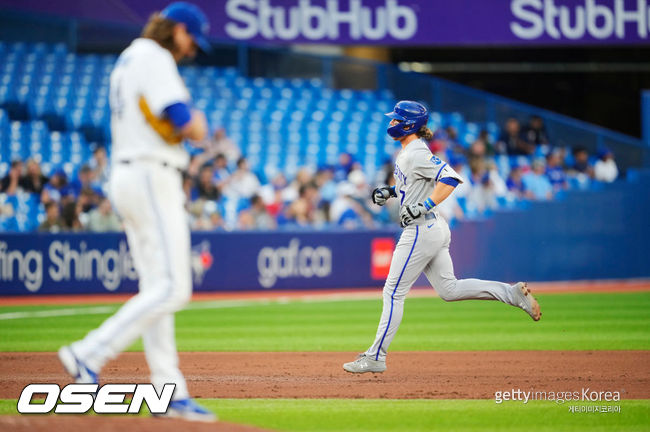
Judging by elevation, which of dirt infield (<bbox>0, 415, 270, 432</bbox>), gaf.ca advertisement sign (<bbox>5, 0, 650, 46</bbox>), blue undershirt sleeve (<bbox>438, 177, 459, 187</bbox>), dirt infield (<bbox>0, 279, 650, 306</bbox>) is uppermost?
gaf.ca advertisement sign (<bbox>5, 0, 650, 46</bbox>)

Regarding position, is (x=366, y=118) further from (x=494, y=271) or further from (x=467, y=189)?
(x=494, y=271)

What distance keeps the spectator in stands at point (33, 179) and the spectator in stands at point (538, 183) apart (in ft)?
31.9

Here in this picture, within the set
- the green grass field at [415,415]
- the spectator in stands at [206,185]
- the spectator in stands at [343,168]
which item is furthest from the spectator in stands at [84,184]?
the green grass field at [415,415]

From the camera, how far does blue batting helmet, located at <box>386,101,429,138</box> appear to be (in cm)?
763

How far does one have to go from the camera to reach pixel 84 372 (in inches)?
194

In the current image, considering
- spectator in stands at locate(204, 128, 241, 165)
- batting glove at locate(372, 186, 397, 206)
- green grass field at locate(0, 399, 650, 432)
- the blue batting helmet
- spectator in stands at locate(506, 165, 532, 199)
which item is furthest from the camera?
spectator in stands at locate(506, 165, 532, 199)

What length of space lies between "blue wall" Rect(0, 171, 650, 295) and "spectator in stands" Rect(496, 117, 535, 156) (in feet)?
6.80

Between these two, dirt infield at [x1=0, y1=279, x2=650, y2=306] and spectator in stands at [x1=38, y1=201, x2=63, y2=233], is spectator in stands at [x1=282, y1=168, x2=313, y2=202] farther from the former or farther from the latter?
spectator in stands at [x1=38, y1=201, x2=63, y2=233]

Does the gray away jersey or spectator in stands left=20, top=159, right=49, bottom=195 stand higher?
spectator in stands left=20, top=159, right=49, bottom=195

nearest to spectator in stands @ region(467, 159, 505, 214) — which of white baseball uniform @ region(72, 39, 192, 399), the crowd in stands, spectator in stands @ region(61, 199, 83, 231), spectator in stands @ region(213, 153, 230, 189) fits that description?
the crowd in stands

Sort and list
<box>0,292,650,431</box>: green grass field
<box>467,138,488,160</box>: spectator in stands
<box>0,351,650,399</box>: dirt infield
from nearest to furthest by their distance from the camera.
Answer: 1. <box>0,292,650,431</box>: green grass field
2. <box>0,351,650,399</box>: dirt infield
3. <box>467,138,488,160</box>: spectator in stands

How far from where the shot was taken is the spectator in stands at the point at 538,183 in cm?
2008

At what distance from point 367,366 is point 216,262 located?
9.89 m

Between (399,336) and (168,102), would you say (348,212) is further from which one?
(168,102)
